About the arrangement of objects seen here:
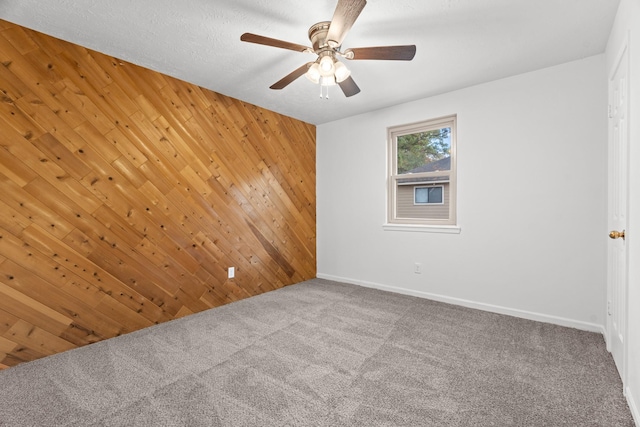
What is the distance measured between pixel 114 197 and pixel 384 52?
241 centimetres

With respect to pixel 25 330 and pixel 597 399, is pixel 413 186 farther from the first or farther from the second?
pixel 25 330

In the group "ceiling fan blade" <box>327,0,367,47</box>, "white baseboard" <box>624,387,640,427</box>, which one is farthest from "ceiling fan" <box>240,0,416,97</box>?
"white baseboard" <box>624,387,640,427</box>

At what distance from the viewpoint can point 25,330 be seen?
209cm

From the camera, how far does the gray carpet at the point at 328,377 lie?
1564 millimetres

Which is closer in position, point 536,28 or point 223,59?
point 536,28

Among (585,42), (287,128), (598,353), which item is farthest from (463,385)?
(287,128)

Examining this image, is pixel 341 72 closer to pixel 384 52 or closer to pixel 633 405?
pixel 384 52

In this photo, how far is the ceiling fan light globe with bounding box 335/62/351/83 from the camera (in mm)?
2043

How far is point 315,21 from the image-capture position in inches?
79.7

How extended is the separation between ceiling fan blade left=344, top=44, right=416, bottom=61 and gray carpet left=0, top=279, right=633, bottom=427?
2049 mm

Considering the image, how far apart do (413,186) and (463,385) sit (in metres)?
2.41

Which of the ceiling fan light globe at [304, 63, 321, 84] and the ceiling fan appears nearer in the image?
the ceiling fan

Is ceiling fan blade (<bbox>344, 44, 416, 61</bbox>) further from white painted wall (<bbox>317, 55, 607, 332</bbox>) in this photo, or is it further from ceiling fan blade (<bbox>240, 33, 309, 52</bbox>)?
white painted wall (<bbox>317, 55, 607, 332</bbox>)

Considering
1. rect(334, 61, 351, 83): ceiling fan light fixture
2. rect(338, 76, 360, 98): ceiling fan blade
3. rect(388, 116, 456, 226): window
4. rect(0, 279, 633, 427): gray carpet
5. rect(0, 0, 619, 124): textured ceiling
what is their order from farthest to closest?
rect(388, 116, 456, 226): window < rect(338, 76, 360, 98): ceiling fan blade < rect(334, 61, 351, 83): ceiling fan light fixture < rect(0, 0, 619, 124): textured ceiling < rect(0, 279, 633, 427): gray carpet
